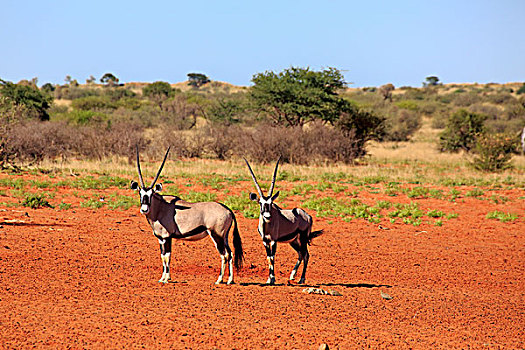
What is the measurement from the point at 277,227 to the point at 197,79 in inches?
3833

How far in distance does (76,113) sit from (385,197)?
2633 cm

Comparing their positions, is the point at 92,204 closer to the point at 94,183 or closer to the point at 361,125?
the point at 94,183

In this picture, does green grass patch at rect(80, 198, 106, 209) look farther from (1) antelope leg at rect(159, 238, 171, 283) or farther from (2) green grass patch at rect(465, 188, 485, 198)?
(2) green grass patch at rect(465, 188, 485, 198)

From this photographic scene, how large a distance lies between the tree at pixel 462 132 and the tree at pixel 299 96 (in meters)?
8.58

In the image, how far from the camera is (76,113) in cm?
3662

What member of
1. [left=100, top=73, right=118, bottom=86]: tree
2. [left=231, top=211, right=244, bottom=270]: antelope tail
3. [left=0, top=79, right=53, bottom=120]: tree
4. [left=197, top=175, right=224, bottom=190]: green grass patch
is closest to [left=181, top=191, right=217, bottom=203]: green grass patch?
[left=197, top=175, right=224, bottom=190]: green grass patch

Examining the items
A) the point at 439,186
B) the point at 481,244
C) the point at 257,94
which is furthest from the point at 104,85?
the point at 481,244

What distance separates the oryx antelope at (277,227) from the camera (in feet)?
23.6

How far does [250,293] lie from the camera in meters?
6.93

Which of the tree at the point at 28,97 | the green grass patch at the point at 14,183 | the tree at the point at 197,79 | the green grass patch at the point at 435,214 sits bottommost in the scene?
the green grass patch at the point at 435,214

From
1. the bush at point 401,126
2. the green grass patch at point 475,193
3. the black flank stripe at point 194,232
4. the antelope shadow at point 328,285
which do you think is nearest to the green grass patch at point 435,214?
the green grass patch at point 475,193

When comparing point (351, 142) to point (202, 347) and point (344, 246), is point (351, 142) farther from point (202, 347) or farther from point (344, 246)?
point (202, 347)

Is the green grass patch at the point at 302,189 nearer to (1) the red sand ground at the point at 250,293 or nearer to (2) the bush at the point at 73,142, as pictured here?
(1) the red sand ground at the point at 250,293

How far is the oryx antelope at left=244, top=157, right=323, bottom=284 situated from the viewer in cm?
720
